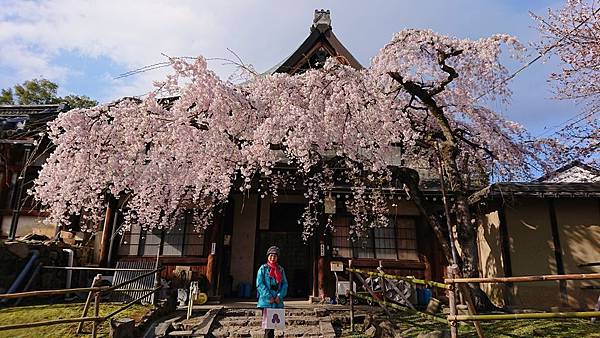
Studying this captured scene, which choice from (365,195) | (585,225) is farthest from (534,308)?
(365,195)

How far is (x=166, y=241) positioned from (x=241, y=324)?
4.34 m

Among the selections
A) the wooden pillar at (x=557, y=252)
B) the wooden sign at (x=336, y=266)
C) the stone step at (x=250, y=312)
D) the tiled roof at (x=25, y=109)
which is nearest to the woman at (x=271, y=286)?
the stone step at (x=250, y=312)

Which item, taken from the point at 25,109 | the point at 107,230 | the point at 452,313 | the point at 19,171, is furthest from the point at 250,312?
the point at 25,109

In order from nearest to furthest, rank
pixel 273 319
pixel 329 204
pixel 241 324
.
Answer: pixel 273 319, pixel 241 324, pixel 329 204

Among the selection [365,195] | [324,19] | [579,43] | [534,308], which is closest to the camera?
[579,43]

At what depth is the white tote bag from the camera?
5.46 metres

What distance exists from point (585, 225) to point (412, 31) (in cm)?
664

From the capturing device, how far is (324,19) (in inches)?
504

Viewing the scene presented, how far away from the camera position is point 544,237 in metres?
9.41

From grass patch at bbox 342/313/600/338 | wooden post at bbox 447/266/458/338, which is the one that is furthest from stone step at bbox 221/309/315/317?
wooden post at bbox 447/266/458/338

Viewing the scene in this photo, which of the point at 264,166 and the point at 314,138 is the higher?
the point at 314,138

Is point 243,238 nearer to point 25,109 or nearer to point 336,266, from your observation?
point 336,266

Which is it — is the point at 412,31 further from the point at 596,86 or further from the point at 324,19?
the point at 324,19

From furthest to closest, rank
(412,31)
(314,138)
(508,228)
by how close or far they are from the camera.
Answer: (508,228) → (412,31) → (314,138)
